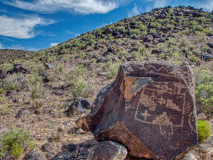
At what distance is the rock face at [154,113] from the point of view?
3.35 meters

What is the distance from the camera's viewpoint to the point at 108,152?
3.18 m

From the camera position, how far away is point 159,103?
3582 millimetres

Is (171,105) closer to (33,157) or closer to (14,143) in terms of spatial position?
(33,157)

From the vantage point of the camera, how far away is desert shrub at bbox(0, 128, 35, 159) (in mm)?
3853

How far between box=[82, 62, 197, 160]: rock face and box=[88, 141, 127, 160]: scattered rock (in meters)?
0.29

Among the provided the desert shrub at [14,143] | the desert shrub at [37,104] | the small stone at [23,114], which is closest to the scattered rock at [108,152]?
the desert shrub at [14,143]

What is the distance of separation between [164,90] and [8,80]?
9939mm

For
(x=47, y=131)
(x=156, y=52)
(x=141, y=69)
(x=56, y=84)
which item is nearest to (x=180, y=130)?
(x=141, y=69)

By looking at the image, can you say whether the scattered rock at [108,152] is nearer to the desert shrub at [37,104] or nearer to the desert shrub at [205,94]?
the desert shrub at [205,94]

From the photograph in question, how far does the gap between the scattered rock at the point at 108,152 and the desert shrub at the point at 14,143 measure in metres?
1.94

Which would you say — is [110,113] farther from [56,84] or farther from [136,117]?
[56,84]

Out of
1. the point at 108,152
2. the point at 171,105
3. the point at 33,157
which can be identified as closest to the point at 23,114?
the point at 33,157

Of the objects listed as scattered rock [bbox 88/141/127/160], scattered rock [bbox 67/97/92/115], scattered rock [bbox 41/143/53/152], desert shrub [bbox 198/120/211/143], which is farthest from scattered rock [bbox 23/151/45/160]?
desert shrub [bbox 198/120/211/143]

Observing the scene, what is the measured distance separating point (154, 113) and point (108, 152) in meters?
1.30
